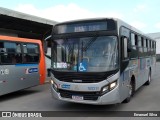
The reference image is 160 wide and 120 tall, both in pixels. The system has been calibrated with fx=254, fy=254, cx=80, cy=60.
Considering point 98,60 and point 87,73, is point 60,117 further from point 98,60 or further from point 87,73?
point 98,60

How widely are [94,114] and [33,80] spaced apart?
18.3 feet

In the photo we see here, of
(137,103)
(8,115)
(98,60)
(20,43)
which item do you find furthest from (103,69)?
(20,43)

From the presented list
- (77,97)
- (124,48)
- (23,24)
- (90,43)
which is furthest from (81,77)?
(23,24)

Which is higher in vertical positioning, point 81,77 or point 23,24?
point 23,24

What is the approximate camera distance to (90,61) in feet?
24.9

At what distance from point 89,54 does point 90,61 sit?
22 centimetres

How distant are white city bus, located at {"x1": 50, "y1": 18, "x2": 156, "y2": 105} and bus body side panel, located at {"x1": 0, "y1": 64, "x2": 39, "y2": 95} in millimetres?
3164

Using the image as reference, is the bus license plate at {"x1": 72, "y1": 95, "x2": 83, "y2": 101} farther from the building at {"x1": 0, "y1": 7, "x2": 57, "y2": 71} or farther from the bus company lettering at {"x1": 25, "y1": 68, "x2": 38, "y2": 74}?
the building at {"x1": 0, "y1": 7, "x2": 57, "y2": 71}

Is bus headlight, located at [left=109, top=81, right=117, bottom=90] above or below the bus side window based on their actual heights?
below

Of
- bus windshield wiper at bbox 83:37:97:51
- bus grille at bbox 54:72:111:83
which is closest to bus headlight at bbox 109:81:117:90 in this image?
bus grille at bbox 54:72:111:83

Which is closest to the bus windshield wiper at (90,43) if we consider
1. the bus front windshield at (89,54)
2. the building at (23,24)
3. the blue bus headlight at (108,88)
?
the bus front windshield at (89,54)

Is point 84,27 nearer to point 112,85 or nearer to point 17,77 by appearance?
point 112,85

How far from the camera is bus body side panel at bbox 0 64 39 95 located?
10516mm

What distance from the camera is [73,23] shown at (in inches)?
325
